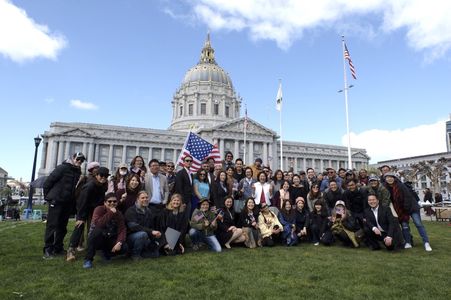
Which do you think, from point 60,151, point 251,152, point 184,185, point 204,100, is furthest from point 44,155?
point 184,185

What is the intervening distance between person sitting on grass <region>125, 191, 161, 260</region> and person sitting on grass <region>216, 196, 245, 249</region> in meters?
1.82

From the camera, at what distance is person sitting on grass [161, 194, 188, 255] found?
7.41 meters

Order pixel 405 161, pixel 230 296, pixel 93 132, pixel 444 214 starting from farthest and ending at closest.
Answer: pixel 405 161
pixel 93 132
pixel 444 214
pixel 230 296

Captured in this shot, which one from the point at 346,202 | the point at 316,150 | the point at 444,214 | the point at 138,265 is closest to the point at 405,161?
the point at 316,150

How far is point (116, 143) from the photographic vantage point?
68.2m

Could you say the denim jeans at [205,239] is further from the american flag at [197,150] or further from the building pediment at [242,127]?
the building pediment at [242,127]

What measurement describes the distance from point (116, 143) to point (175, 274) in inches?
2626

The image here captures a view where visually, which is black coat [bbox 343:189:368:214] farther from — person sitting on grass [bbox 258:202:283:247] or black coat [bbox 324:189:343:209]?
person sitting on grass [bbox 258:202:283:247]

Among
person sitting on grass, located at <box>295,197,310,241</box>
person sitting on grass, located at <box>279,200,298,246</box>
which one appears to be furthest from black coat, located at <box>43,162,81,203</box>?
person sitting on grass, located at <box>295,197,310,241</box>

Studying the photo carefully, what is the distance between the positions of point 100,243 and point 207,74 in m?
83.7

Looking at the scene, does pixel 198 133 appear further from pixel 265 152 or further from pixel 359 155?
pixel 359 155

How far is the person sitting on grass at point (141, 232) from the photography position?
6691mm

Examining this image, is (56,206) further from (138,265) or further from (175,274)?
(175,274)

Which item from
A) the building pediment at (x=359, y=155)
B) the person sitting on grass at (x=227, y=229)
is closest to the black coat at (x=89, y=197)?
the person sitting on grass at (x=227, y=229)
